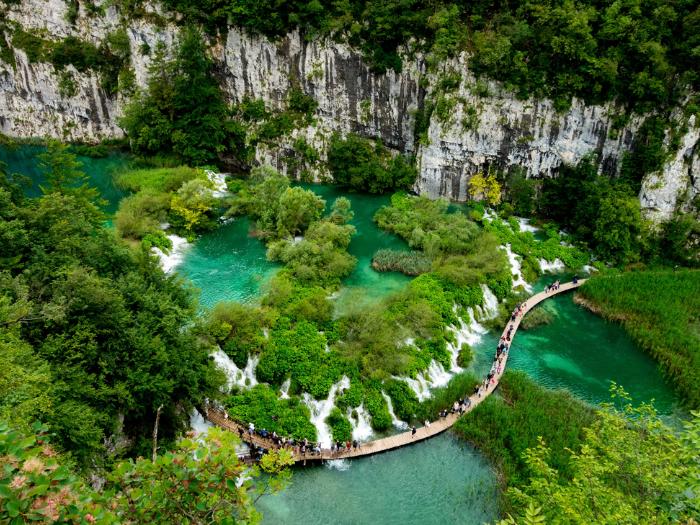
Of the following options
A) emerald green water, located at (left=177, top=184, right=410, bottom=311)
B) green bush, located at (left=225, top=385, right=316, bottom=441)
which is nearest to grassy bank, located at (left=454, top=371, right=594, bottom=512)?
green bush, located at (left=225, top=385, right=316, bottom=441)

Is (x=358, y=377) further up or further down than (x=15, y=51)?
further down

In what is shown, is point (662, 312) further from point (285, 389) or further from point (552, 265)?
point (285, 389)

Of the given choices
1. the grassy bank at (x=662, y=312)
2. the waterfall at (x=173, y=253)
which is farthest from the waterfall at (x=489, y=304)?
the waterfall at (x=173, y=253)

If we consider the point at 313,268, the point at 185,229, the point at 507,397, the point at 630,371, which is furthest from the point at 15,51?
the point at 630,371

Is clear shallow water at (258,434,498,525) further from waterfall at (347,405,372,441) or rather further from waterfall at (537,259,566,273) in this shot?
waterfall at (537,259,566,273)

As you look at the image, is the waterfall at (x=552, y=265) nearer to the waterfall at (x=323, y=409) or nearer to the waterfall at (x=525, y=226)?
the waterfall at (x=525, y=226)

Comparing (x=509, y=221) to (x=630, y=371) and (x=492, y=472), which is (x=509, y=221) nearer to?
(x=630, y=371)
